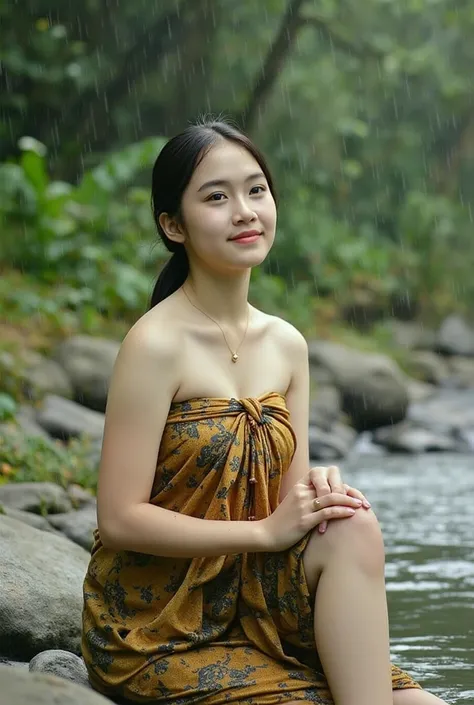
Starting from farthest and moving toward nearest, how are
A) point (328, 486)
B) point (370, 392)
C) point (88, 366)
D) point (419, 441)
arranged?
point (370, 392)
point (419, 441)
point (88, 366)
point (328, 486)

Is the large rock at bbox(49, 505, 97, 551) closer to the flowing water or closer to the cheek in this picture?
the flowing water

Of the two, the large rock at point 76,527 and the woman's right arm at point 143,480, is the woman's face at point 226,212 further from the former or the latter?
the large rock at point 76,527

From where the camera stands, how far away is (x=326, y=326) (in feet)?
59.5

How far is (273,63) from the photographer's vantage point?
1592 centimetres

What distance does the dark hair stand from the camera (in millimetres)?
3176

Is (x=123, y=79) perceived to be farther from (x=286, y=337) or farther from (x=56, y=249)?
(x=286, y=337)

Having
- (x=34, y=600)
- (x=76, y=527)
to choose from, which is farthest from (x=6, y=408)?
(x=34, y=600)

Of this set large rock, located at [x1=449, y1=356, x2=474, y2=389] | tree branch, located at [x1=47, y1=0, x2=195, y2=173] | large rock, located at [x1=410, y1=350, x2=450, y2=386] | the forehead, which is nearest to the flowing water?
the forehead

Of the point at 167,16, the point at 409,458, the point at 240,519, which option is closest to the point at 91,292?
the point at 409,458

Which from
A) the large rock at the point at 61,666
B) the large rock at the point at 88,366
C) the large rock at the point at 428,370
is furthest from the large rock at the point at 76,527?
the large rock at the point at 428,370

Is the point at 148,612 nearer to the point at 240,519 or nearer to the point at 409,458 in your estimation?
the point at 240,519

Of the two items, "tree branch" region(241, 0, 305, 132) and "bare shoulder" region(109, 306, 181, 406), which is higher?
"tree branch" region(241, 0, 305, 132)

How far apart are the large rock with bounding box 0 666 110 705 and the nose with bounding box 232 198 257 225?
1394 millimetres

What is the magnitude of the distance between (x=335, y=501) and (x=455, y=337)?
1744 centimetres
